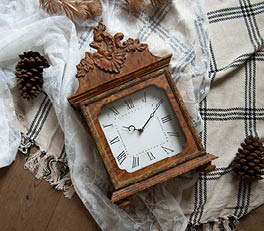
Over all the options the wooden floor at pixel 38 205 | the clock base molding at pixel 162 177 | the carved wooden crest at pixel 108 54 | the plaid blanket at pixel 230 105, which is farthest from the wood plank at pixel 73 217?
the carved wooden crest at pixel 108 54

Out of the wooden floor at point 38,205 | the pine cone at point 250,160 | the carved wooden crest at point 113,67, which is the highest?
the carved wooden crest at point 113,67

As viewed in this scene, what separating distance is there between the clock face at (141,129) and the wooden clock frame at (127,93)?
0.02 m

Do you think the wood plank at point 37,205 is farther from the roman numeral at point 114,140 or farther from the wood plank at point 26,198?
the roman numeral at point 114,140

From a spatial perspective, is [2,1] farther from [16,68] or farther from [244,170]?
[244,170]

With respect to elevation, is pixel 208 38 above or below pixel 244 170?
above

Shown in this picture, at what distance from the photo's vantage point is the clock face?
0.87 metres

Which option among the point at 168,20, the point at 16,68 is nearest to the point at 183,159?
the point at 168,20

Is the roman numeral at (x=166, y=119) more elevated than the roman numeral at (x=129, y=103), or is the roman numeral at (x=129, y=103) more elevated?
the roman numeral at (x=129, y=103)

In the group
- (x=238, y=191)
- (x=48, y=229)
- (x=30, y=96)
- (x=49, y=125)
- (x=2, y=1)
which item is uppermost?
(x=2, y=1)

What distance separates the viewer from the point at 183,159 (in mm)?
851

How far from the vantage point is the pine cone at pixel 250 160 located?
3.13ft

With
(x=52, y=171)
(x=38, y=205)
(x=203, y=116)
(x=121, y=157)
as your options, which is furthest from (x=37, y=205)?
(x=203, y=116)

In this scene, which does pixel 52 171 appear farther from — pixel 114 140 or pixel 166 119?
pixel 166 119

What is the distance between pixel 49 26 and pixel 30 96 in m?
0.23
